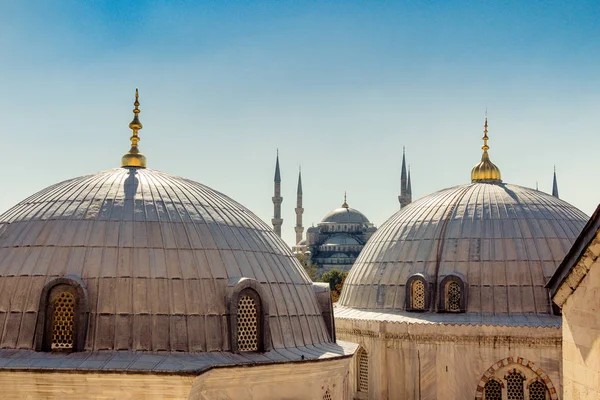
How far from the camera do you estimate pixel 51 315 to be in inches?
498

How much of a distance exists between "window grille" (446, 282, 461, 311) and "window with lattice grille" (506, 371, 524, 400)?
2199 mm

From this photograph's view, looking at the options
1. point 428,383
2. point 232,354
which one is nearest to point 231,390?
point 232,354

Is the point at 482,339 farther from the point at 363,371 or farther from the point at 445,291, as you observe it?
the point at 363,371

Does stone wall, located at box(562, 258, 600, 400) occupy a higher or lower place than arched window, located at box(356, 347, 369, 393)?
higher

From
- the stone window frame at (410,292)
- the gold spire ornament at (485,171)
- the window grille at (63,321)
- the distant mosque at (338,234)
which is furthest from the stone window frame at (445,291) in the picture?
the distant mosque at (338,234)

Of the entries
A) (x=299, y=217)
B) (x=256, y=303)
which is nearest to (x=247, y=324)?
(x=256, y=303)

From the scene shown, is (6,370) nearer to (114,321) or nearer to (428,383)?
(114,321)

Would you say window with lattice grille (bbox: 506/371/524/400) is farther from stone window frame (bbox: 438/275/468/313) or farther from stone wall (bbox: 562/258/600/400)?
stone wall (bbox: 562/258/600/400)

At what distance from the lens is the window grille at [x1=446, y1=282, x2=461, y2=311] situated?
65.8 ft

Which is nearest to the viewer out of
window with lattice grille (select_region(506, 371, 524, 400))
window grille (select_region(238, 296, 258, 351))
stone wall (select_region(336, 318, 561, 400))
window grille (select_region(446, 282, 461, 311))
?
window grille (select_region(238, 296, 258, 351))

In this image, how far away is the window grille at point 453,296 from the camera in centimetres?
2005

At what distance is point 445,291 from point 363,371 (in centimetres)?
303

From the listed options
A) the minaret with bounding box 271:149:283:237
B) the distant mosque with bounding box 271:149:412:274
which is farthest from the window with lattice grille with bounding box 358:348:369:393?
the minaret with bounding box 271:149:283:237

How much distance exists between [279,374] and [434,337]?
7.01 metres
